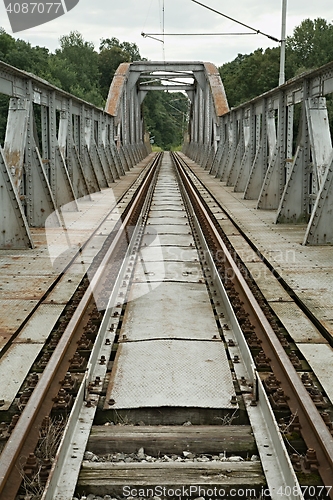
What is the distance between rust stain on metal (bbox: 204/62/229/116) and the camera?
27609 millimetres

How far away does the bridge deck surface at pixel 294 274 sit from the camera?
16.6 ft

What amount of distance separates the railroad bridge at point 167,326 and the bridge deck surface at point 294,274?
3 centimetres

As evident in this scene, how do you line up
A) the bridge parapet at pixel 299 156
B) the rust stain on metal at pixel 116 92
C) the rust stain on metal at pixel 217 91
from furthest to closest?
the rust stain on metal at pixel 116 92, the rust stain on metal at pixel 217 91, the bridge parapet at pixel 299 156

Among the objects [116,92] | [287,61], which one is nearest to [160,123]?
[287,61]

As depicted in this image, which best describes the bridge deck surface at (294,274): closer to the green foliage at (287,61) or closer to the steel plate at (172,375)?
the steel plate at (172,375)

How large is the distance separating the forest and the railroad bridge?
33248 mm

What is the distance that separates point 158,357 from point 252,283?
8.24ft

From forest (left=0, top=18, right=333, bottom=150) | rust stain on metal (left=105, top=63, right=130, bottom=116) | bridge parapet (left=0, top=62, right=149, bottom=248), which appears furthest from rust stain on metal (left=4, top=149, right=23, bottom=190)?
forest (left=0, top=18, right=333, bottom=150)

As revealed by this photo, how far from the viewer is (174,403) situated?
4.05m

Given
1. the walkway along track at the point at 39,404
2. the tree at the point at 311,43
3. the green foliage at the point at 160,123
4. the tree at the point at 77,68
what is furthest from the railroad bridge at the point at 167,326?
the green foliage at the point at 160,123

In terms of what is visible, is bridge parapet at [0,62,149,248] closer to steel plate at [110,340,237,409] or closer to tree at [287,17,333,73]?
steel plate at [110,340,237,409]

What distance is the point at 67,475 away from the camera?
3199mm

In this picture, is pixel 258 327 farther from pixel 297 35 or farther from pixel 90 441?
pixel 297 35

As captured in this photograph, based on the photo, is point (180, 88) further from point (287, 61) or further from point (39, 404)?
point (39, 404)
